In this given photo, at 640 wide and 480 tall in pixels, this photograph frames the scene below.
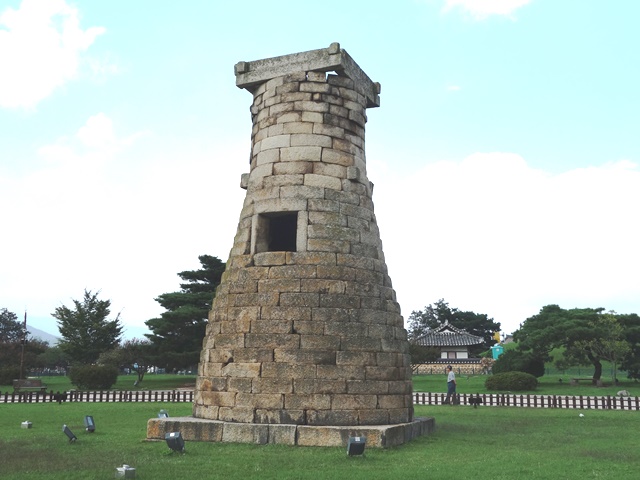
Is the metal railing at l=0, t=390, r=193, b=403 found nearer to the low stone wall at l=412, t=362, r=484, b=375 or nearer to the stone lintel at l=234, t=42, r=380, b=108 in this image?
the stone lintel at l=234, t=42, r=380, b=108

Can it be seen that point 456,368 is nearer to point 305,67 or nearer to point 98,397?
point 98,397

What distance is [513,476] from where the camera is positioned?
7504mm

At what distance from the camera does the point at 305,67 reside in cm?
1200

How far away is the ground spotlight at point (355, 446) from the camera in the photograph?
854cm

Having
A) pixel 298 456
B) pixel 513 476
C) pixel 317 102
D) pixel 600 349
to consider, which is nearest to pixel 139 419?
pixel 298 456

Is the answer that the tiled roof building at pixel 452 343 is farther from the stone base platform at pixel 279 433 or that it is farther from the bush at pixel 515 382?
the stone base platform at pixel 279 433

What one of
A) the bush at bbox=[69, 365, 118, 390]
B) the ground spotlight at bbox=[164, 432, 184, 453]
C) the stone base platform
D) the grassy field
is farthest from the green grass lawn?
the ground spotlight at bbox=[164, 432, 184, 453]

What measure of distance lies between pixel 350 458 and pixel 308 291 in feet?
10.5

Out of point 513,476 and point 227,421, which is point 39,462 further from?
point 513,476

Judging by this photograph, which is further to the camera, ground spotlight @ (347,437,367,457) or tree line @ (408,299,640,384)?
tree line @ (408,299,640,384)

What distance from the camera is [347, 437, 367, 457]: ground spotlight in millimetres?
8541

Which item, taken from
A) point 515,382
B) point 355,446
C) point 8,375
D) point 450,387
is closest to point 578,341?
point 515,382

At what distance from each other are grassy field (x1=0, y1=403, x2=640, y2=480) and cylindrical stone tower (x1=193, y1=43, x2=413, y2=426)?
1.02 m

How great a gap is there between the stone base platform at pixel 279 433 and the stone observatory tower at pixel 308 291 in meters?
0.02
